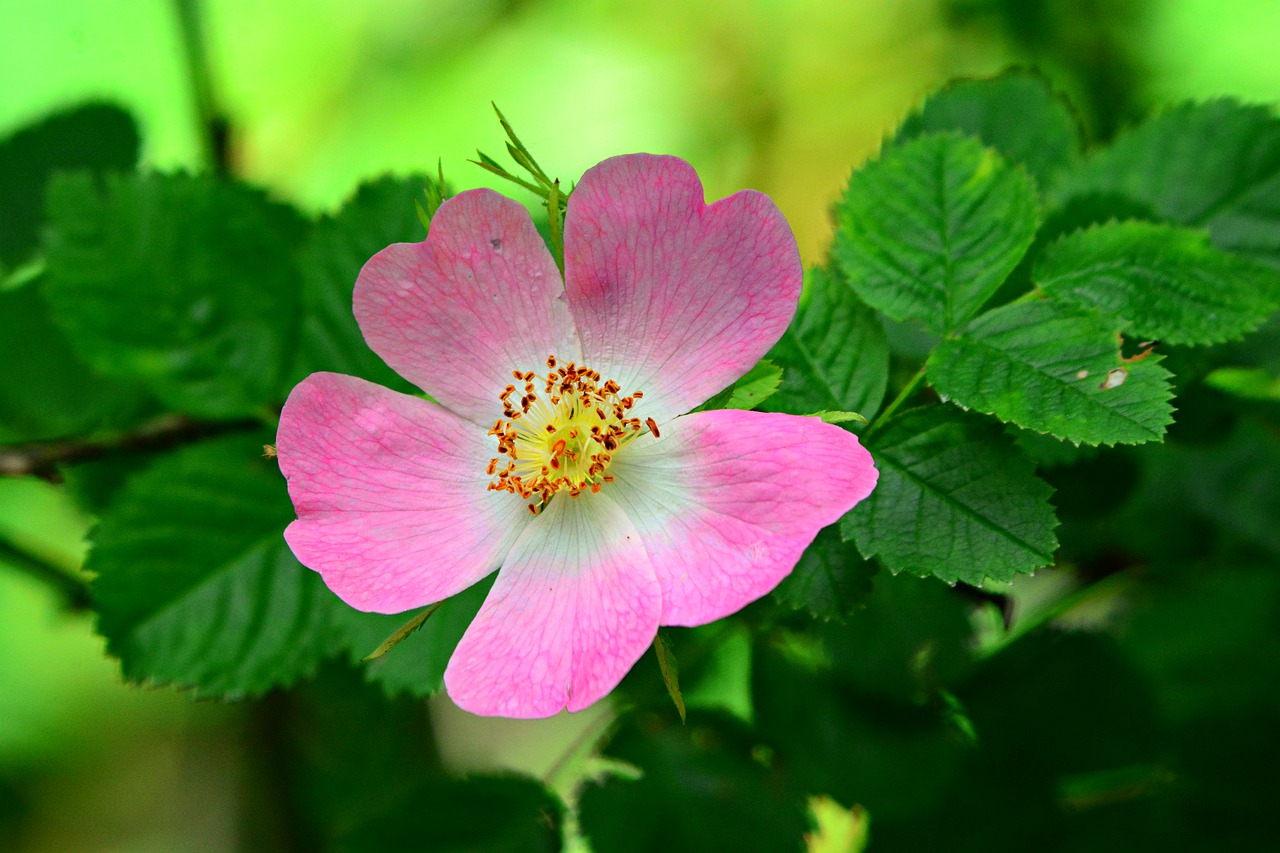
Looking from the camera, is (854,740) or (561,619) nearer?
(561,619)

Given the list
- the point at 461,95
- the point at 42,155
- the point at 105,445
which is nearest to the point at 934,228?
the point at 105,445

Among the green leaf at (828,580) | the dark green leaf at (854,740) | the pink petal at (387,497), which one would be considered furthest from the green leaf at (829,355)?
the dark green leaf at (854,740)

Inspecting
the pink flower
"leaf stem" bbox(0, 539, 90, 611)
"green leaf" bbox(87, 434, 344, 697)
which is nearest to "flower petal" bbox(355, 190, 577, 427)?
the pink flower

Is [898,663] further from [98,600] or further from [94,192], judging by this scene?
[94,192]

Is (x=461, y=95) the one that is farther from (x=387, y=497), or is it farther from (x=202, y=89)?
(x=387, y=497)

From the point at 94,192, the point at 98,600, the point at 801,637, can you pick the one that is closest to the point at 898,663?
the point at 801,637

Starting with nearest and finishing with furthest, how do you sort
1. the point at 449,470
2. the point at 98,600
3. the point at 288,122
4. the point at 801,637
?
the point at 449,470 < the point at 98,600 < the point at 801,637 < the point at 288,122
